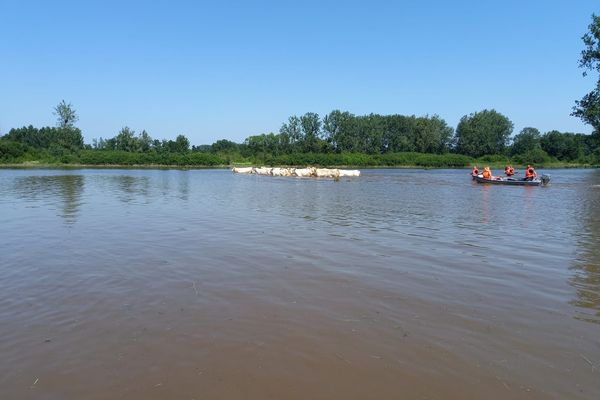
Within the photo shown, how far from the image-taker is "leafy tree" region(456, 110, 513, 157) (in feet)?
424

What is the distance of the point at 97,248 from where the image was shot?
434 inches

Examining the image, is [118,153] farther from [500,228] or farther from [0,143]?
[500,228]

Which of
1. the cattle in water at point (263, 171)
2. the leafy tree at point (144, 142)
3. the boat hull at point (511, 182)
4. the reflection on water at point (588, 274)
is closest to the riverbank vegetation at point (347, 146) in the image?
the leafy tree at point (144, 142)

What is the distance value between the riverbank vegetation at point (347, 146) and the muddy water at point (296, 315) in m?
96.1

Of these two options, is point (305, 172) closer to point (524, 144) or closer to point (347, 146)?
point (347, 146)

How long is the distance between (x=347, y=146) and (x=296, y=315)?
119 m

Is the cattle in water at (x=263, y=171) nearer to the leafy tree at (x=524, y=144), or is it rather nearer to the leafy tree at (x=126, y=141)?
the leafy tree at (x=126, y=141)

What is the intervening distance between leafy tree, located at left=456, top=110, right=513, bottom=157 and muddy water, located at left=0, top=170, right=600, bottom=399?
409 feet

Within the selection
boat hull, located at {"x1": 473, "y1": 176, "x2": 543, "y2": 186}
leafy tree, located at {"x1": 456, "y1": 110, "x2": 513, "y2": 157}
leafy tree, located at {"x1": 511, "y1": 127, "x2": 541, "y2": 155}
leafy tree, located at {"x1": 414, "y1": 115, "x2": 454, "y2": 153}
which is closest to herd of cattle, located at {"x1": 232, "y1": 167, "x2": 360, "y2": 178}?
boat hull, located at {"x1": 473, "y1": 176, "x2": 543, "y2": 186}

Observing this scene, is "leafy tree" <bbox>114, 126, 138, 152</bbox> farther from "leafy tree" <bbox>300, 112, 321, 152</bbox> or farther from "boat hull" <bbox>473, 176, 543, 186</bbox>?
"boat hull" <bbox>473, 176, 543, 186</bbox>

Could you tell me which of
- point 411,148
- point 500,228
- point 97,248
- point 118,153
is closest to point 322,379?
point 97,248

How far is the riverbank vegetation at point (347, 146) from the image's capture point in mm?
102062

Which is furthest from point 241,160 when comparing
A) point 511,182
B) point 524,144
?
point 524,144

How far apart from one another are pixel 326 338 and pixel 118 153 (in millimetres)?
104474
